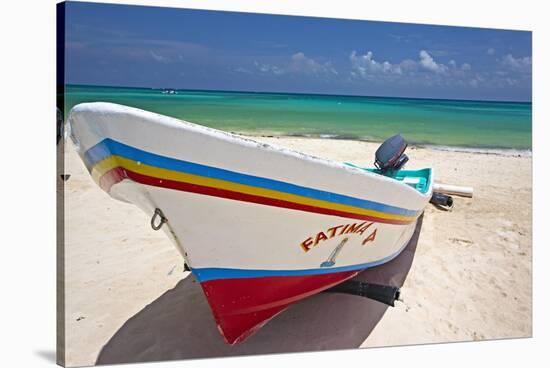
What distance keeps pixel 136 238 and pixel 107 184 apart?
193cm

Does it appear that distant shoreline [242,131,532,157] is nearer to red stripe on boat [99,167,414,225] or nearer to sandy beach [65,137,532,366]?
sandy beach [65,137,532,366]

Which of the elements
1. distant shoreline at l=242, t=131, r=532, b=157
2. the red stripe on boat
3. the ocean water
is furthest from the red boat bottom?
distant shoreline at l=242, t=131, r=532, b=157

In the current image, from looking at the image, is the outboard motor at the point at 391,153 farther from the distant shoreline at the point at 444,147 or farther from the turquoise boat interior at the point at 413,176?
the distant shoreline at the point at 444,147

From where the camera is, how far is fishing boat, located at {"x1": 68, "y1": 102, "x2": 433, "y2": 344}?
211cm

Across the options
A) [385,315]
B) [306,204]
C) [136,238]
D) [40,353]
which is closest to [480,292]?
[385,315]

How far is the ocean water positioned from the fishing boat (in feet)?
4.27

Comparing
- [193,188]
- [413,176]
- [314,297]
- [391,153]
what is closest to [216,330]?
[314,297]

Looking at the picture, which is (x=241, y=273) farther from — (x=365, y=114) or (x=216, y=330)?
(x=365, y=114)

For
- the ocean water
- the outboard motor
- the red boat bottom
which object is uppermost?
the ocean water

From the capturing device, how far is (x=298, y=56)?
404 cm

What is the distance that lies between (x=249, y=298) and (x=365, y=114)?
268 cm

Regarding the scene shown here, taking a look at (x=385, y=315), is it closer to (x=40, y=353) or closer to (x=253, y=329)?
(x=253, y=329)

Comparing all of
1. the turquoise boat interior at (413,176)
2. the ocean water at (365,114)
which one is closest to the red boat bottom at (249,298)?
the ocean water at (365,114)

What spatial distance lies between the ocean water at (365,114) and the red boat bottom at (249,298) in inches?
58.4
